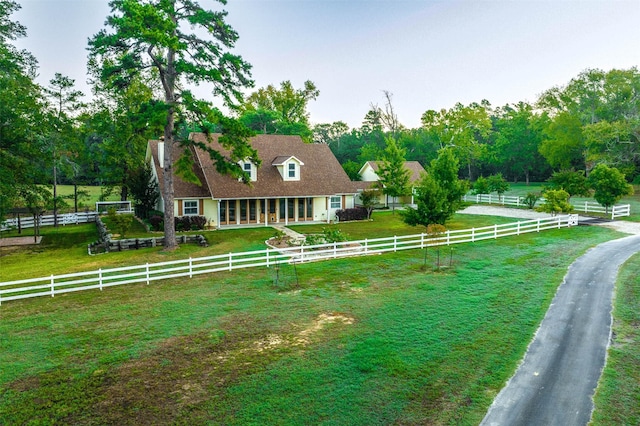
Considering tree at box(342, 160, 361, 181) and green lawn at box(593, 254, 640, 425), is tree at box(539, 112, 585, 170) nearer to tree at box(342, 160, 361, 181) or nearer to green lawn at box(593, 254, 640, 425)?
tree at box(342, 160, 361, 181)

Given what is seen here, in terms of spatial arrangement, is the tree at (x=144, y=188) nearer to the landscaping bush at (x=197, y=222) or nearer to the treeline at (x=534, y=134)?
the landscaping bush at (x=197, y=222)

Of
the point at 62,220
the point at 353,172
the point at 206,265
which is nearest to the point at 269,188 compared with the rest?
the point at 206,265

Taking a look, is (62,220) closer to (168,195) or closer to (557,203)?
(168,195)

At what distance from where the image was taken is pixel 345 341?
1082 cm

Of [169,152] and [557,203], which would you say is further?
[557,203]

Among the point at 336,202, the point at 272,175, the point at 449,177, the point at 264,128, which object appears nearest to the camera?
the point at 449,177

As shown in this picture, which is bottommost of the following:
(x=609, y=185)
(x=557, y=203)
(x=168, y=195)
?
(x=557, y=203)

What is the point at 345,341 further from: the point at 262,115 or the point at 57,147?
the point at 262,115

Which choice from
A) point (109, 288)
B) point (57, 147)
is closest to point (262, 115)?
point (57, 147)

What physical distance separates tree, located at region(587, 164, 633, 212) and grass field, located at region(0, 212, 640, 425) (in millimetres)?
16722

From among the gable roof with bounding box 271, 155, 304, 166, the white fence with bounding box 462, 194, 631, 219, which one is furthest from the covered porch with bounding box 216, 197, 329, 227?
the white fence with bounding box 462, 194, 631, 219

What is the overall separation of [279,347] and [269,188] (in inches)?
872

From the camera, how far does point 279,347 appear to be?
1053cm

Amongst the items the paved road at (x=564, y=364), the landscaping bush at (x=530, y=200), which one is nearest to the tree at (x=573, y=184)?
the landscaping bush at (x=530, y=200)
